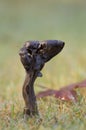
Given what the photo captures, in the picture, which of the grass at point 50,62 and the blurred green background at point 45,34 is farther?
the blurred green background at point 45,34

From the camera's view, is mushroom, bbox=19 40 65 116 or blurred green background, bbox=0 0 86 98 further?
blurred green background, bbox=0 0 86 98

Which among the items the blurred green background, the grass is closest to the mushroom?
the grass

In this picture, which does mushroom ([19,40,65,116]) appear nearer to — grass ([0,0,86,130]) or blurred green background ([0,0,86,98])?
grass ([0,0,86,130])

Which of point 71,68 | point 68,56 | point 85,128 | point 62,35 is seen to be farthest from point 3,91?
point 62,35

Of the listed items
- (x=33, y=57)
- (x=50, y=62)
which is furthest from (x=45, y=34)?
(x=33, y=57)

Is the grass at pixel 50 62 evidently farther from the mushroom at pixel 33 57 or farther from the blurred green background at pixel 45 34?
the mushroom at pixel 33 57

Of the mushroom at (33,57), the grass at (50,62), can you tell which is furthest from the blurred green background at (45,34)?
the mushroom at (33,57)

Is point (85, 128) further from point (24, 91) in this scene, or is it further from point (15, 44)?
point (15, 44)
